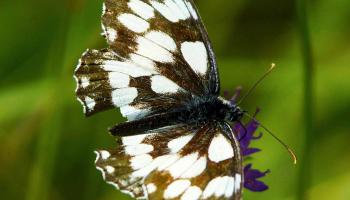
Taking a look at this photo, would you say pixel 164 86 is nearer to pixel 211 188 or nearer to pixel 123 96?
pixel 123 96

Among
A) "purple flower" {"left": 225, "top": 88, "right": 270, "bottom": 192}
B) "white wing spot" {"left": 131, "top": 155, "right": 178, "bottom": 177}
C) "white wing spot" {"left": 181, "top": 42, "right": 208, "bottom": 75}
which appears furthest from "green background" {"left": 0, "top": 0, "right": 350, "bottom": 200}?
"white wing spot" {"left": 131, "top": 155, "right": 178, "bottom": 177}

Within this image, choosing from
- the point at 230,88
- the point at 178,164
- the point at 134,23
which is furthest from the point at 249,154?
the point at 230,88

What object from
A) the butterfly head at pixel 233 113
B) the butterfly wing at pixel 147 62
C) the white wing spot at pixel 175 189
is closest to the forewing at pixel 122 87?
the butterfly wing at pixel 147 62

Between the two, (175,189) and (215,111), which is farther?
(215,111)

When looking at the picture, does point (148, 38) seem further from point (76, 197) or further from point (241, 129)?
point (76, 197)

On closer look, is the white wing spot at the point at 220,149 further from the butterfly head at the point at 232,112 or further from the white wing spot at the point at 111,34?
the white wing spot at the point at 111,34

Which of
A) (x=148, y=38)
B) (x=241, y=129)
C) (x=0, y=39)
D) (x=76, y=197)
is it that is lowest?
(x=76, y=197)

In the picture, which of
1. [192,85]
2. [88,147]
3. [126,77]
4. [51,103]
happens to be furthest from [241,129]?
[88,147]
